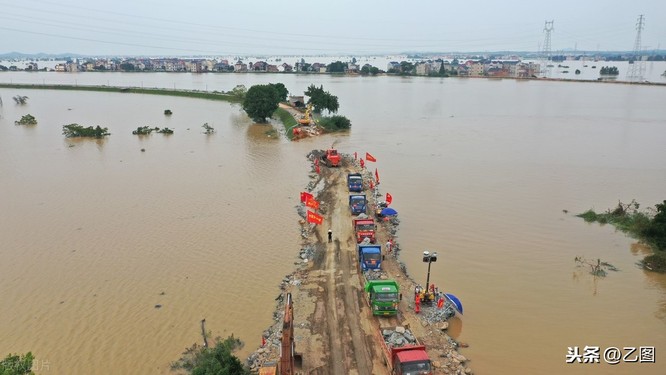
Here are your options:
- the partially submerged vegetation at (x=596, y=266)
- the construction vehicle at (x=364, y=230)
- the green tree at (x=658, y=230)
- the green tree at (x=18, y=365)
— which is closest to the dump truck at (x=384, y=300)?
the construction vehicle at (x=364, y=230)

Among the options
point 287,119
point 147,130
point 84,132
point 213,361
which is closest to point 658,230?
point 213,361

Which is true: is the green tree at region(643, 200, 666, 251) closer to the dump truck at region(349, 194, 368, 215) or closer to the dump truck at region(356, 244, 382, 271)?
the dump truck at region(356, 244, 382, 271)

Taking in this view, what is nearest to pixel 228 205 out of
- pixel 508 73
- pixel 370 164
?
pixel 370 164

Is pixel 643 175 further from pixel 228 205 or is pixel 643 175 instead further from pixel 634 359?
pixel 228 205

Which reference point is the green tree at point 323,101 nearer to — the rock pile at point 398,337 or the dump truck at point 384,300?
the dump truck at point 384,300

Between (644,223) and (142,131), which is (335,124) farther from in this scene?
(644,223)
